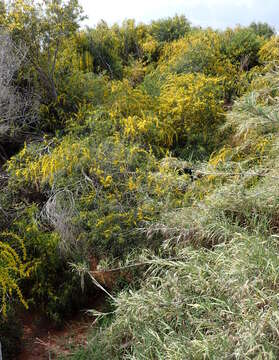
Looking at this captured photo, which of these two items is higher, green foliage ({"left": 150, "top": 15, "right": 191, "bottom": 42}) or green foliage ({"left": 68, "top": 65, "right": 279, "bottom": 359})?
green foliage ({"left": 150, "top": 15, "right": 191, "bottom": 42})

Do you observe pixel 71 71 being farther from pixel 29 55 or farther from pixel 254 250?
pixel 254 250

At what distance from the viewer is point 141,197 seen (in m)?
5.48

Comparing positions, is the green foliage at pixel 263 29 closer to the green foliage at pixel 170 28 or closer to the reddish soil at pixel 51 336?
the green foliage at pixel 170 28

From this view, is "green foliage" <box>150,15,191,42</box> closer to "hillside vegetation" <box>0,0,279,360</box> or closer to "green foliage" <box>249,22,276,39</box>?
"green foliage" <box>249,22,276,39</box>

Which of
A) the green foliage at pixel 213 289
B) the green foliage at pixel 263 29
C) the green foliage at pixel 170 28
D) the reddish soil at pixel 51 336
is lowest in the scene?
the reddish soil at pixel 51 336

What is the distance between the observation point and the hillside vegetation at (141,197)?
137 inches

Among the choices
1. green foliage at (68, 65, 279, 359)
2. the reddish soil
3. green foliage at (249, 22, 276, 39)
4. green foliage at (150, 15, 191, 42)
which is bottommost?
the reddish soil

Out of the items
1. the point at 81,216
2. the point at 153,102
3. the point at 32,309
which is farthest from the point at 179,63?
the point at 32,309

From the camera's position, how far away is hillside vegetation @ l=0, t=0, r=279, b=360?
11.4ft

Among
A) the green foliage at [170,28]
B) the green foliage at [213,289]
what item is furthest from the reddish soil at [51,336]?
the green foliage at [170,28]

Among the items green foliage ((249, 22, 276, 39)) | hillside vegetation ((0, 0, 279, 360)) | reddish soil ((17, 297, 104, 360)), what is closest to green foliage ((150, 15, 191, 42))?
green foliage ((249, 22, 276, 39))

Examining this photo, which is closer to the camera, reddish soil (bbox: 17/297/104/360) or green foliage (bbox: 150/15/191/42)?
reddish soil (bbox: 17/297/104/360)

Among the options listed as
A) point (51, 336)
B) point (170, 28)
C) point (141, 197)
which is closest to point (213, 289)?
point (141, 197)

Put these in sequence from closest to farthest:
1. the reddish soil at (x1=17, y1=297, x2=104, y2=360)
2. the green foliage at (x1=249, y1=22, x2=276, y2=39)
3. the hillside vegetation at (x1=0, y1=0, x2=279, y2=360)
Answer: the hillside vegetation at (x1=0, y1=0, x2=279, y2=360) → the reddish soil at (x1=17, y1=297, x2=104, y2=360) → the green foliage at (x1=249, y1=22, x2=276, y2=39)
